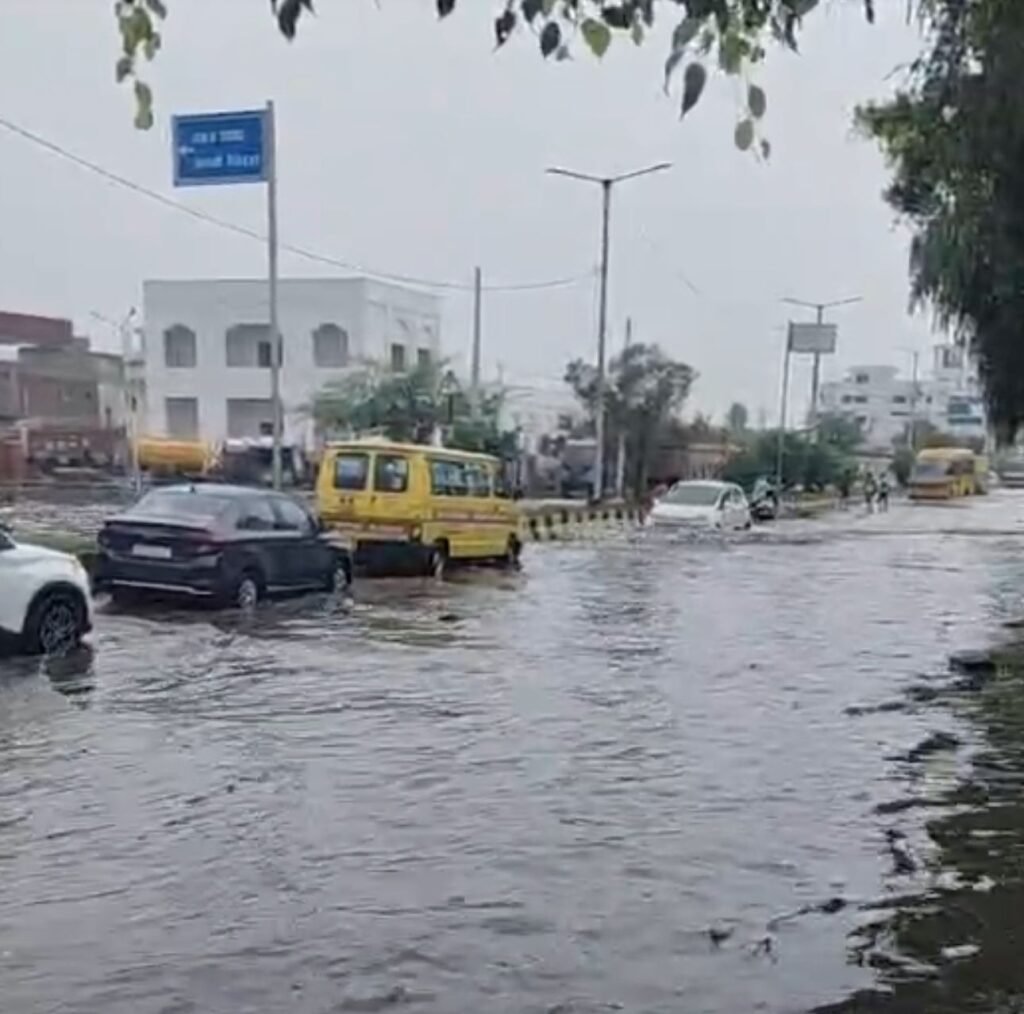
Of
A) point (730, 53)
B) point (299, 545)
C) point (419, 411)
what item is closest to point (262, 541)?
point (299, 545)

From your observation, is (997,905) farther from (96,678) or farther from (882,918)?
(96,678)

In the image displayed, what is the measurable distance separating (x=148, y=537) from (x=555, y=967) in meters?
13.0

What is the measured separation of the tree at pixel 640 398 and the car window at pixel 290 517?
41.9m

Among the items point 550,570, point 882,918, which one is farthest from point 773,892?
point 550,570

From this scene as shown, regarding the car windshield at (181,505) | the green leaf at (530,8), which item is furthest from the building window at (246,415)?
the green leaf at (530,8)

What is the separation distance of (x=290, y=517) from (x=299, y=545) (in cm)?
35

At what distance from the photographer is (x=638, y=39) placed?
3.98 m

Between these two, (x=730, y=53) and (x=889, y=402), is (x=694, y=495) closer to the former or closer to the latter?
(x=730, y=53)

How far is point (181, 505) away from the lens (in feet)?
61.9

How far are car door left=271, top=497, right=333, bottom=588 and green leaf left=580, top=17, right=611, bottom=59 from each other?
16.1 metres

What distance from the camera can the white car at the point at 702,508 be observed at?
4059 cm

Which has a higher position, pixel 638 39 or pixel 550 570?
pixel 638 39

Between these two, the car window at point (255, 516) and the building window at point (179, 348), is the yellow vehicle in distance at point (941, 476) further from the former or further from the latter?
the car window at point (255, 516)

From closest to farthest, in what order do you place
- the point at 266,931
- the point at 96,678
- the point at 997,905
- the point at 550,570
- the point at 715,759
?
the point at 266,931
the point at 997,905
the point at 715,759
the point at 96,678
the point at 550,570
